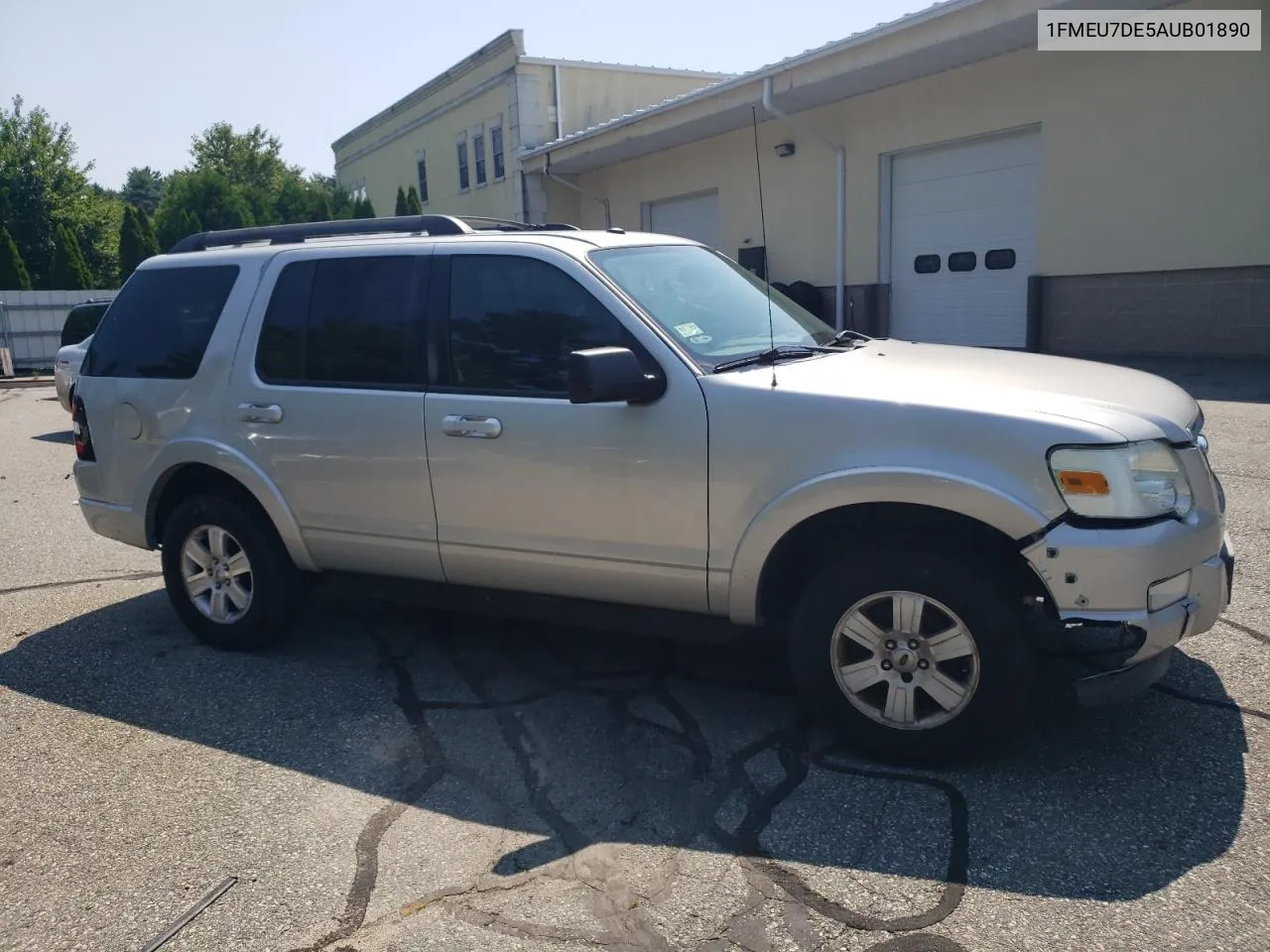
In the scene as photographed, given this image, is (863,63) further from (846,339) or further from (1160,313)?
(846,339)

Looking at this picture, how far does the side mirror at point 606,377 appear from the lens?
3.55 metres

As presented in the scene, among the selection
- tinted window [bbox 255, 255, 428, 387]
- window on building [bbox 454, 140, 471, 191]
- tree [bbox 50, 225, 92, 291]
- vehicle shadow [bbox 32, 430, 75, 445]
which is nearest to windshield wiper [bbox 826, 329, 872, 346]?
tinted window [bbox 255, 255, 428, 387]

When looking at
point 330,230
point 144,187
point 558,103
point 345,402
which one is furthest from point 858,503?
point 144,187

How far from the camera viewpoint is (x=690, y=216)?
21875 mm

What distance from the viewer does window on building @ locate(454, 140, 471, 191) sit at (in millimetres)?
30453

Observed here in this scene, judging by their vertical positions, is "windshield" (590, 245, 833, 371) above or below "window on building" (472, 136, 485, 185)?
below

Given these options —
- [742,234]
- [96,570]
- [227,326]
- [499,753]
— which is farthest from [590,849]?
[742,234]

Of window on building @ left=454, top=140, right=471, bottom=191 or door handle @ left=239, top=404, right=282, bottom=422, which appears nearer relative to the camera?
door handle @ left=239, top=404, right=282, bottom=422

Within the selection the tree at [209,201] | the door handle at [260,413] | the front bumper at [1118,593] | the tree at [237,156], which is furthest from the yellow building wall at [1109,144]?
the tree at [237,156]

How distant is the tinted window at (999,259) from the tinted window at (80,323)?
13.2 metres

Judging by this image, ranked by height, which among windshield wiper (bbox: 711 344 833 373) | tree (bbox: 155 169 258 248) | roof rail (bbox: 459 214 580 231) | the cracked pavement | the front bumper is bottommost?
the cracked pavement

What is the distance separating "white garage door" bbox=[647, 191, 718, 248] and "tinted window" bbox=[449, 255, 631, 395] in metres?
16.9

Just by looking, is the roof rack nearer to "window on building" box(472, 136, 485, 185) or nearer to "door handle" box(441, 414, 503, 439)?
"door handle" box(441, 414, 503, 439)

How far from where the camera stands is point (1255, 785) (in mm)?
3254
